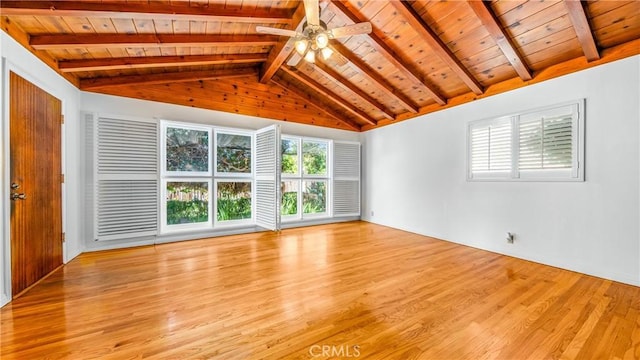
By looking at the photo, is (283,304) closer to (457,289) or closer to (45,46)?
(457,289)

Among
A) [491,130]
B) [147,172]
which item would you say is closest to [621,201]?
[491,130]

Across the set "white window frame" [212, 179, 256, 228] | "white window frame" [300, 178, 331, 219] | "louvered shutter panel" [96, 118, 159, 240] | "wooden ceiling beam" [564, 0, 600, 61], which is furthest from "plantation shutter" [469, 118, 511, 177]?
"louvered shutter panel" [96, 118, 159, 240]

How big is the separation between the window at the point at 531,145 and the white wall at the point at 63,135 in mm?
5332

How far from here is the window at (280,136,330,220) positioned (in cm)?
532

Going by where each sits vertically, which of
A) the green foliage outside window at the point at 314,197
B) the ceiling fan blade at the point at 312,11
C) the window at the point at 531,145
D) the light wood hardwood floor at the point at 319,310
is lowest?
the light wood hardwood floor at the point at 319,310

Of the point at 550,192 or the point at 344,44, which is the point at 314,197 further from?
the point at 550,192

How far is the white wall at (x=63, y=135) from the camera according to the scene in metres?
2.11

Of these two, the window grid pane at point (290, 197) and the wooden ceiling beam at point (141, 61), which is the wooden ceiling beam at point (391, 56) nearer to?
the wooden ceiling beam at point (141, 61)

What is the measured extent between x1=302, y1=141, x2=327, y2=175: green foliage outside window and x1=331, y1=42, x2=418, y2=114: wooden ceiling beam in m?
1.92

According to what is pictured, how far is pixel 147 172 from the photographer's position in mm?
3771

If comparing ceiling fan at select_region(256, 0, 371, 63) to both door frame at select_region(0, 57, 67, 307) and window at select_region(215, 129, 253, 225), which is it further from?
window at select_region(215, 129, 253, 225)

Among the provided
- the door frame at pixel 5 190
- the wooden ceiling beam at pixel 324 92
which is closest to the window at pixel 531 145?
the wooden ceiling beam at pixel 324 92

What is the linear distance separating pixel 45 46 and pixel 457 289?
15.5 feet

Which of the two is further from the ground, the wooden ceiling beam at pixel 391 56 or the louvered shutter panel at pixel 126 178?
the wooden ceiling beam at pixel 391 56
